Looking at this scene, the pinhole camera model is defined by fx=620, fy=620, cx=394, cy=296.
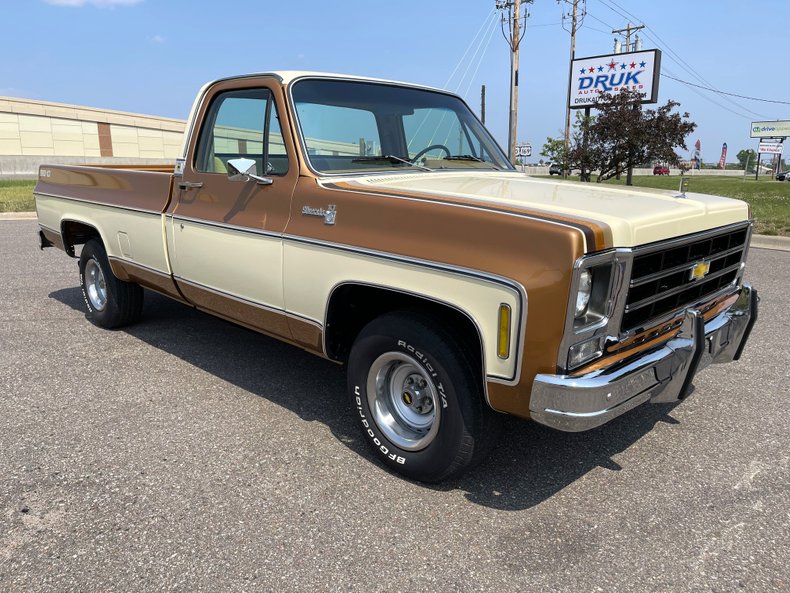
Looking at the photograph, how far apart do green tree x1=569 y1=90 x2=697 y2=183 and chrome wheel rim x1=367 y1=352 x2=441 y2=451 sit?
18.3 m

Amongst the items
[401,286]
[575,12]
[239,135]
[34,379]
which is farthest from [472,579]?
[575,12]

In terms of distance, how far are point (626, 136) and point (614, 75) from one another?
8633 mm

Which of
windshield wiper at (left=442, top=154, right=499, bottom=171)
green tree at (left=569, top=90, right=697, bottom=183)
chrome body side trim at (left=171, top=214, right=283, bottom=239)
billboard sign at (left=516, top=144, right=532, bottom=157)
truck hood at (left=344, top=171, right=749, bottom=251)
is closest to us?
truck hood at (left=344, top=171, right=749, bottom=251)

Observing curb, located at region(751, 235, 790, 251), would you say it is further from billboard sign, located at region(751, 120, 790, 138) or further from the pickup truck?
billboard sign, located at region(751, 120, 790, 138)

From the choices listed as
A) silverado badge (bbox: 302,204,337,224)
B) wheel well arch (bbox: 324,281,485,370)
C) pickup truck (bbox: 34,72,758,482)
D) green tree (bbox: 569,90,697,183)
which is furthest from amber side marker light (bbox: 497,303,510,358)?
green tree (bbox: 569,90,697,183)

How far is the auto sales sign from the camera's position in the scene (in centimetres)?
2462

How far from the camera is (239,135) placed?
4.00 metres

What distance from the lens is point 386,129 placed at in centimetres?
400

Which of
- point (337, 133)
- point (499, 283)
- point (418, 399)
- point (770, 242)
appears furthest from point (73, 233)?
point (770, 242)

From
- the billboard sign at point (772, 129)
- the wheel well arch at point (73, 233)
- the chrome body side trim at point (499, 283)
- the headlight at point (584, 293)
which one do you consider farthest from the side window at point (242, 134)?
the billboard sign at point (772, 129)

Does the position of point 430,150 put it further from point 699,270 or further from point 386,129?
point 699,270

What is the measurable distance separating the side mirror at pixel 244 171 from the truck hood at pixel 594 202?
1.80 feet

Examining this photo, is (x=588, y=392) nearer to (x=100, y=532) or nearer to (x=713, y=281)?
(x=713, y=281)

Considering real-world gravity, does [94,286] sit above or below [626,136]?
below
